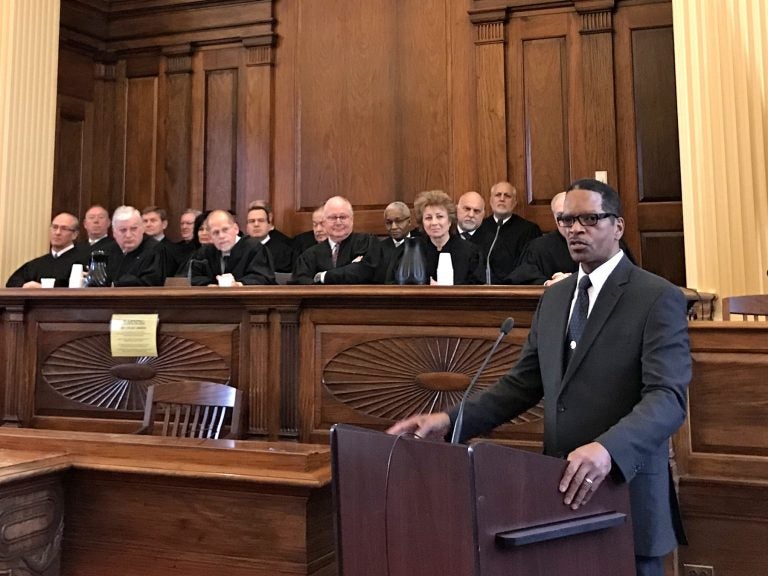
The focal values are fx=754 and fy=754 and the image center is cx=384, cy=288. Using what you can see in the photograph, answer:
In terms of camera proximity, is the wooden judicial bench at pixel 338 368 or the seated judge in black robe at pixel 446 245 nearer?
the wooden judicial bench at pixel 338 368

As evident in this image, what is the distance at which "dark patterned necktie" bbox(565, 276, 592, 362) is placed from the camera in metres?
1.74

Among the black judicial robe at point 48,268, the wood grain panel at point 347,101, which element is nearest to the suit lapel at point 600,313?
the black judicial robe at point 48,268

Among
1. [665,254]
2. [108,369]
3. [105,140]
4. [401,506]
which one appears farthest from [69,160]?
[401,506]

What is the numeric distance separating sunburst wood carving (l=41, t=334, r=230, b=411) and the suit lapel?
79.8 inches

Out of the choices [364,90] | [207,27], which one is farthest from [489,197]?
[207,27]

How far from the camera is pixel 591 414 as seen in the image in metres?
1.65

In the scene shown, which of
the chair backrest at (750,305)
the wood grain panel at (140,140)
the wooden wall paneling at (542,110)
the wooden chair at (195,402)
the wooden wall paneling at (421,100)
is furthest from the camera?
the wood grain panel at (140,140)

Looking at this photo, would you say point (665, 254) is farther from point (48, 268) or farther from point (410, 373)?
point (48, 268)

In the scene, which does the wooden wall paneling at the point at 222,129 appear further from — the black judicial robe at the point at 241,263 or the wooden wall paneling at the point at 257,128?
the black judicial robe at the point at 241,263

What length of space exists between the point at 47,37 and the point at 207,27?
146 centimetres

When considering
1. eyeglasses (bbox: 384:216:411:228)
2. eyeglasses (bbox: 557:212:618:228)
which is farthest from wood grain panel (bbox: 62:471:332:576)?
eyeglasses (bbox: 384:216:411:228)

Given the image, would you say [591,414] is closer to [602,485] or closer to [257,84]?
[602,485]

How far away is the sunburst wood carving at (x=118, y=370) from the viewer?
3422 millimetres

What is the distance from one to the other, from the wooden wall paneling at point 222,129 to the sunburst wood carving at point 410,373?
13.3 ft
